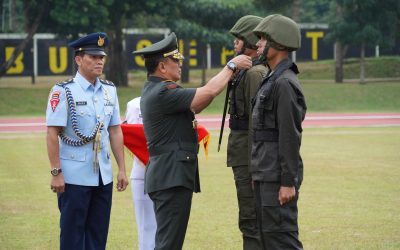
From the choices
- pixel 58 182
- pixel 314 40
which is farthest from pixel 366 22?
pixel 58 182

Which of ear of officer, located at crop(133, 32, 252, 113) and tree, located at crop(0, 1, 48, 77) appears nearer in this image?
ear of officer, located at crop(133, 32, 252, 113)

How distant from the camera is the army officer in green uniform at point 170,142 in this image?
22.3 ft

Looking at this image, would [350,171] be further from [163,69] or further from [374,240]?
[163,69]

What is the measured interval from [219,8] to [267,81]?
35.1 meters

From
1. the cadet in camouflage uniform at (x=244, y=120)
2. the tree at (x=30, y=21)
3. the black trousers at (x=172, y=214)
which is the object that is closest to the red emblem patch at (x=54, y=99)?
the black trousers at (x=172, y=214)

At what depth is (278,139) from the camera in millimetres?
6438

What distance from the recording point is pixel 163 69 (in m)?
6.95

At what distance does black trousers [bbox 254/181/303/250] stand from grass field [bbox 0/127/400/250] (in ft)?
9.97

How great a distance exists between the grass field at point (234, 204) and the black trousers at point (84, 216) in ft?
7.46

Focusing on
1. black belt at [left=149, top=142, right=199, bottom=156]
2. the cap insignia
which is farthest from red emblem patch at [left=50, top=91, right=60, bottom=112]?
black belt at [left=149, top=142, right=199, bottom=156]

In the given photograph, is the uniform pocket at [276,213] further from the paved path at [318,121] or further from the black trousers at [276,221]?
the paved path at [318,121]

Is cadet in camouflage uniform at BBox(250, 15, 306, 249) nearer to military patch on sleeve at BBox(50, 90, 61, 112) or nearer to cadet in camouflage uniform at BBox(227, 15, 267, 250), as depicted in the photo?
cadet in camouflage uniform at BBox(227, 15, 267, 250)

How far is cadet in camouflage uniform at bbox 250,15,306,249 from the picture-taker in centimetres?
635

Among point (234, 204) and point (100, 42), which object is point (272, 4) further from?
point (100, 42)
